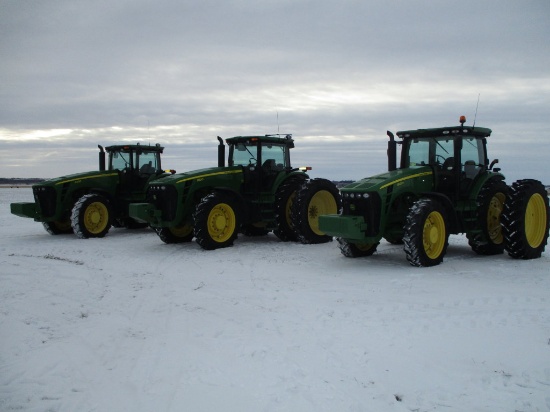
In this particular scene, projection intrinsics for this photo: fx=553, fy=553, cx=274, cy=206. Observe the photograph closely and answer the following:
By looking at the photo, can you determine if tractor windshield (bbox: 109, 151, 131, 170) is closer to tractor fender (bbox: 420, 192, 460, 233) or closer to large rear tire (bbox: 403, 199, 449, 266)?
tractor fender (bbox: 420, 192, 460, 233)

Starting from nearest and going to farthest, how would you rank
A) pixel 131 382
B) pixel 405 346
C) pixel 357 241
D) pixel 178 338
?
1. pixel 131 382
2. pixel 405 346
3. pixel 178 338
4. pixel 357 241

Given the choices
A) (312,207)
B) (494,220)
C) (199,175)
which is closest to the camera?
(494,220)

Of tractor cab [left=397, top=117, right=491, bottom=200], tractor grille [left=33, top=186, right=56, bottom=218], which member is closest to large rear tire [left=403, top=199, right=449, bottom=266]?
tractor cab [left=397, top=117, right=491, bottom=200]

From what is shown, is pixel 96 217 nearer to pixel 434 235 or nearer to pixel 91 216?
pixel 91 216

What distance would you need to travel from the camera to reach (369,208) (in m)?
9.43

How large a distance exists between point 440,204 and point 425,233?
0.64 m

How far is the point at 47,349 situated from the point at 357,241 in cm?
566

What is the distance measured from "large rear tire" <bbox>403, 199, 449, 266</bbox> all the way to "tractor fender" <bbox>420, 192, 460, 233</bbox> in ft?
0.41

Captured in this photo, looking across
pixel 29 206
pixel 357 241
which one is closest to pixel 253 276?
pixel 357 241

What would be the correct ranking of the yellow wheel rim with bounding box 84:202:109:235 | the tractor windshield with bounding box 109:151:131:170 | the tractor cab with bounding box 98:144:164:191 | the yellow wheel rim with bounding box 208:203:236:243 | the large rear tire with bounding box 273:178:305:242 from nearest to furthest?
the yellow wheel rim with bounding box 208:203:236:243 < the large rear tire with bounding box 273:178:305:242 < the yellow wheel rim with bounding box 84:202:109:235 < the tractor cab with bounding box 98:144:164:191 < the tractor windshield with bounding box 109:151:131:170

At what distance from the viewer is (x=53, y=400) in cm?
441

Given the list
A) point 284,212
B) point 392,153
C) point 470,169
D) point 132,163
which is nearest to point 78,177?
point 132,163

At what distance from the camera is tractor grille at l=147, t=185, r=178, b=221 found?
12.1 m

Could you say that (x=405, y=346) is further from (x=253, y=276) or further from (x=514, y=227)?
(x=514, y=227)
